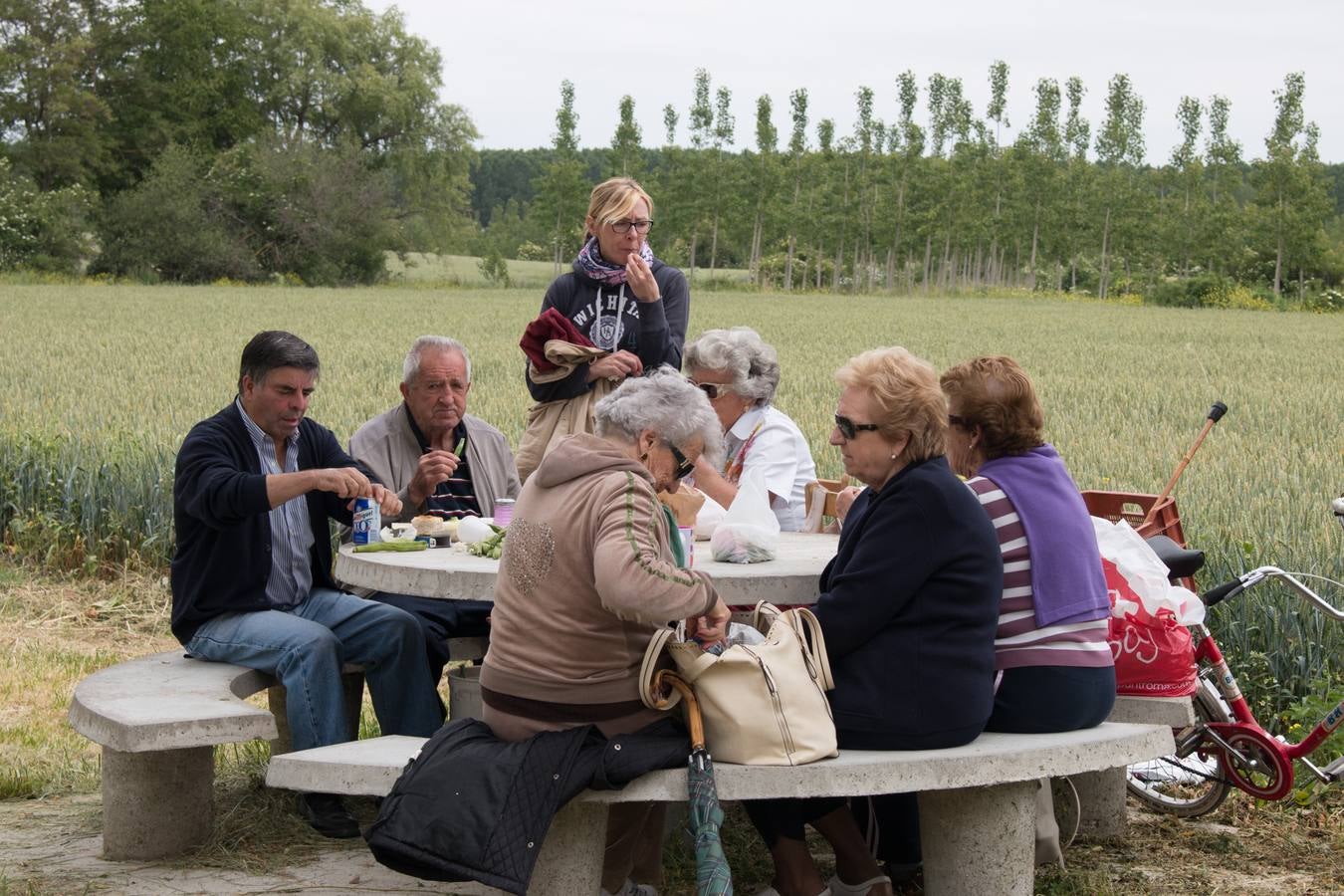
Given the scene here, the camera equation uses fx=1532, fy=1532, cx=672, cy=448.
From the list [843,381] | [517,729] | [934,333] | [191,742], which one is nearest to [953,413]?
[843,381]

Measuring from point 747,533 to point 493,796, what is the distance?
49.7 inches

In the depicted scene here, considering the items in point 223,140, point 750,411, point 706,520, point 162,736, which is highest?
point 223,140

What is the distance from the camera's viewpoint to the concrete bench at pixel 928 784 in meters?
3.48

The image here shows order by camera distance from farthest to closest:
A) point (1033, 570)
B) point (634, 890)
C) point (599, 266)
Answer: point (599, 266) < point (634, 890) < point (1033, 570)

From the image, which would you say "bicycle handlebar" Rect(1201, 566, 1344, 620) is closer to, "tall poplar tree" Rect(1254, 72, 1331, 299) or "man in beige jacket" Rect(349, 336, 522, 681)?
"man in beige jacket" Rect(349, 336, 522, 681)

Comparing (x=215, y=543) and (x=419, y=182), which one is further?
(x=419, y=182)

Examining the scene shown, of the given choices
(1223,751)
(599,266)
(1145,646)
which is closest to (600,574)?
(1145,646)

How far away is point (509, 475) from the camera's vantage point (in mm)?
5801

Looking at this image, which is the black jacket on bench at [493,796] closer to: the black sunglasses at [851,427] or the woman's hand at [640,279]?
the black sunglasses at [851,427]

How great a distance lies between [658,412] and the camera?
3.54m

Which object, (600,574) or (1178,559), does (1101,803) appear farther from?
(600,574)

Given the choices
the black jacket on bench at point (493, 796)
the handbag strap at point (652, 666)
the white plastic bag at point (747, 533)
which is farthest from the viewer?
the white plastic bag at point (747, 533)

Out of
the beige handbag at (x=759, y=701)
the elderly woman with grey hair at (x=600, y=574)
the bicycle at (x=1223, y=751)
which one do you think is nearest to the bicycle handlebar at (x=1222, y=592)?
the bicycle at (x=1223, y=751)

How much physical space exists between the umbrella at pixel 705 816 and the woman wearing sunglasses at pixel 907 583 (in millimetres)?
403
